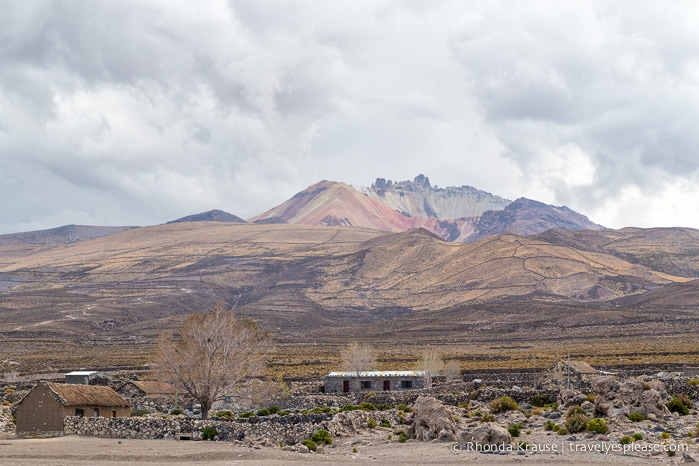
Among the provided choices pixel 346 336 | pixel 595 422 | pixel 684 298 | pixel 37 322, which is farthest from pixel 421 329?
pixel 595 422

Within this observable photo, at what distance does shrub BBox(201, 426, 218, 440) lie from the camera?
107ft

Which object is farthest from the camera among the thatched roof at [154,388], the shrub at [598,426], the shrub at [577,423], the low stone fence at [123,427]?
the thatched roof at [154,388]

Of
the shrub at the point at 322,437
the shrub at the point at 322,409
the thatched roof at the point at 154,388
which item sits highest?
the thatched roof at the point at 154,388

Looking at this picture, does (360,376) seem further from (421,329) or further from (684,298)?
(684,298)

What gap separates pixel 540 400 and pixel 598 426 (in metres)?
11.7

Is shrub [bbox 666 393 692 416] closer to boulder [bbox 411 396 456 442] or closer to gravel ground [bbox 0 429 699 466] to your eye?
gravel ground [bbox 0 429 699 466]

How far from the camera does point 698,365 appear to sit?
7262 cm

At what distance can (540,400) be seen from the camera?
40.9m

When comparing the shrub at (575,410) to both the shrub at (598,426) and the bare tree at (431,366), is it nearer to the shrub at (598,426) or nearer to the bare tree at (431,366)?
the shrub at (598,426)

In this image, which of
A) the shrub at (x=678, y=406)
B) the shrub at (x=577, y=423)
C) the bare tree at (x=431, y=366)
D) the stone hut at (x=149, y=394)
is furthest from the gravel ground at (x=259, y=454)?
the bare tree at (x=431, y=366)

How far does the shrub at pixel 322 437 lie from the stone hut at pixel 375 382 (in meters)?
27.0

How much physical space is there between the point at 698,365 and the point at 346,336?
274 ft

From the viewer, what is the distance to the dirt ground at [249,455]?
25.1 m

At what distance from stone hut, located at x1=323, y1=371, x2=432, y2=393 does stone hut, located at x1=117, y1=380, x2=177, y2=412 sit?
1194 cm
